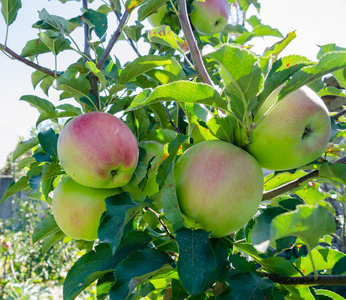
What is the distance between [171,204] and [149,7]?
0.73 metres

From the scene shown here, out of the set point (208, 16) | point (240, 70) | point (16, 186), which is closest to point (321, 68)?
point (240, 70)

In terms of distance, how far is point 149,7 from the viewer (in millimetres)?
1031

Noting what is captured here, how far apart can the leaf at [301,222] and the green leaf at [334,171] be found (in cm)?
26

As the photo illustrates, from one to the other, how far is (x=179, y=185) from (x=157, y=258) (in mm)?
149

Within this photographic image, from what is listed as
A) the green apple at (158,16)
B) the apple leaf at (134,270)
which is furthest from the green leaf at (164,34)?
the green apple at (158,16)

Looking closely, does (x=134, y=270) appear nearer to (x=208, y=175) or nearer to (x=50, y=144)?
(x=208, y=175)

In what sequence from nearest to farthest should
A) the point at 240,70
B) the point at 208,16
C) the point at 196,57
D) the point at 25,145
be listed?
1. the point at 240,70
2. the point at 196,57
3. the point at 25,145
4. the point at 208,16

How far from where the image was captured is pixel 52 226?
39.9 inches

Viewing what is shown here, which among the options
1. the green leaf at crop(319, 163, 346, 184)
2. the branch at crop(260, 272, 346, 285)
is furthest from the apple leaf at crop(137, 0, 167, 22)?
the branch at crop(260, 272, 346, 285)

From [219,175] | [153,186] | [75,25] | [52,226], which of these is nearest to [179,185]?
[219,175]

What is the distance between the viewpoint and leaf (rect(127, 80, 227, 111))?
542 mm

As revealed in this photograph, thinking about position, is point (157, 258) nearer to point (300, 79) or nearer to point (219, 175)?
point (219, 175)

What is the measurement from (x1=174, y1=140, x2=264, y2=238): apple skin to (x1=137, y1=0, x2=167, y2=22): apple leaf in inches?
24.6

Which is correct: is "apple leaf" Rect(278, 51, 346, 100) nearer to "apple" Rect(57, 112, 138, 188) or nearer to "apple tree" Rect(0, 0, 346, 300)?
"apple tree" Rect(0, 0, 346, 300)
